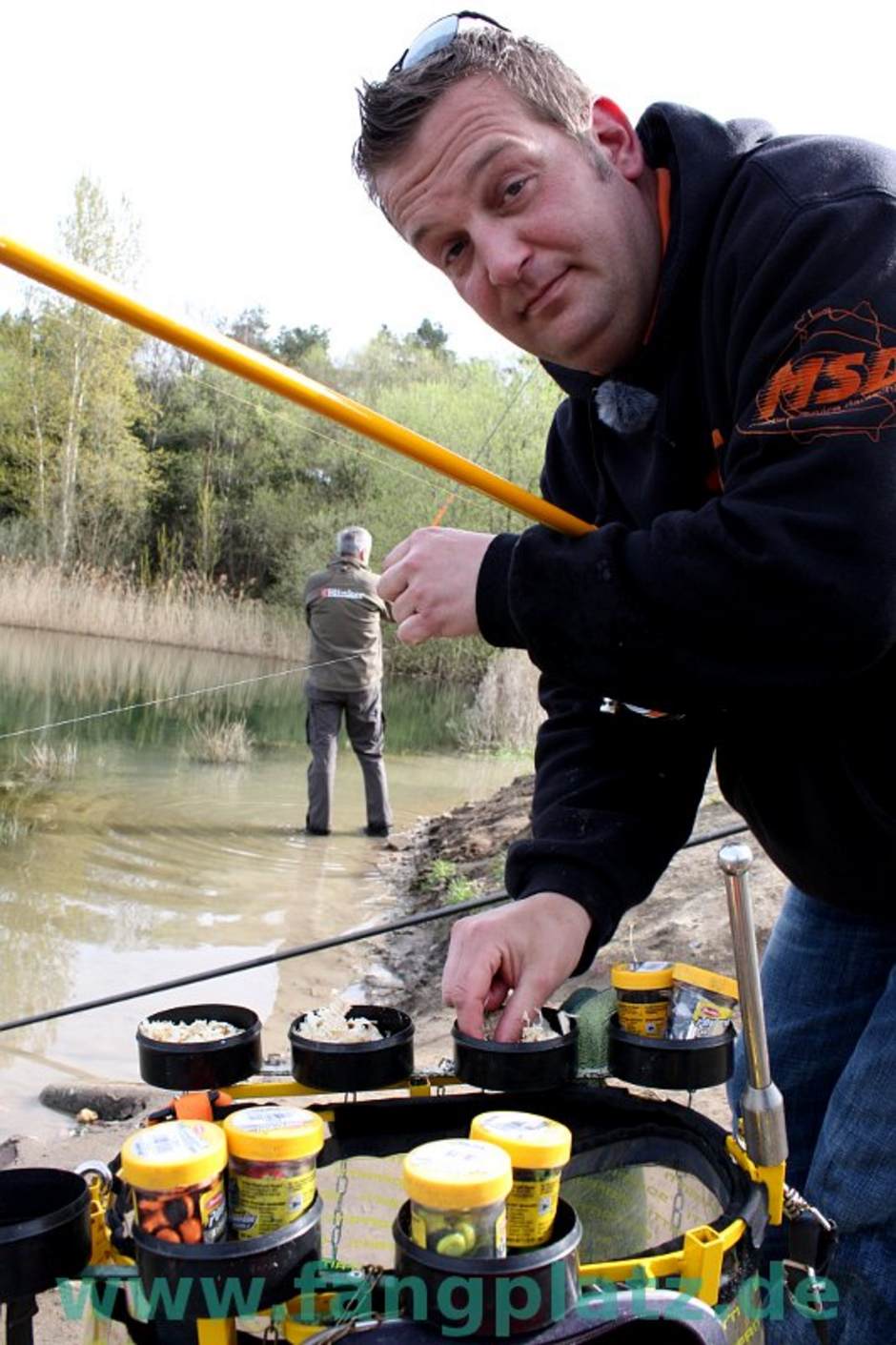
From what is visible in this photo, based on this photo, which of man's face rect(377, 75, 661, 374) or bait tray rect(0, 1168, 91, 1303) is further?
man's face rect(377, 75, 661, 374)

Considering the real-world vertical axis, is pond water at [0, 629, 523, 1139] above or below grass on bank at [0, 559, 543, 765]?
below

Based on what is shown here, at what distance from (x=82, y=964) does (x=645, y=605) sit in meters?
4.87

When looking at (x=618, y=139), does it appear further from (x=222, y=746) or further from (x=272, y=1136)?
(x=222, y=746)

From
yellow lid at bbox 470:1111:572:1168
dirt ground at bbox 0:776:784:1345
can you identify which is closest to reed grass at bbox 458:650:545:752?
dirt ground at bbox 0:776:784:1345

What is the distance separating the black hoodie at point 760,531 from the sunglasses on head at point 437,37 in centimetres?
22

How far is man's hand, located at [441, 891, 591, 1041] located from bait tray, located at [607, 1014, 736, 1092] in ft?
0.37

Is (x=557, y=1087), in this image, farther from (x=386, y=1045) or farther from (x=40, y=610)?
(x=40, y=610)

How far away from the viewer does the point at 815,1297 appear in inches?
44.4

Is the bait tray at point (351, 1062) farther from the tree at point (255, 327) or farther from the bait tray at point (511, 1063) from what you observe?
the tree at point (255, 327)

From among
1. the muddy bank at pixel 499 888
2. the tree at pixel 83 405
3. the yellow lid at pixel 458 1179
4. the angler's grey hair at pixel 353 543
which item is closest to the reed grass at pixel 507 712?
the muddy bank at pixel 499 888

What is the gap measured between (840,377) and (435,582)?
0.42 m

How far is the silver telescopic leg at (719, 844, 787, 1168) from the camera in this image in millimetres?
1144

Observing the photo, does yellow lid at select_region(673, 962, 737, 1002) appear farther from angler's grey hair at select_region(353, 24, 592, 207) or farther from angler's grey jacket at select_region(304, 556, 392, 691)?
angler's grey jacket at select_region(304, 556, 392, 691)

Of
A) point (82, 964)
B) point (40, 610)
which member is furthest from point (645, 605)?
point (40, 610)
